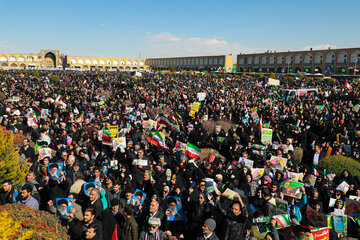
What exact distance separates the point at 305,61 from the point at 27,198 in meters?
78.2

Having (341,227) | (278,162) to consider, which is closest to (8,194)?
(341,227)

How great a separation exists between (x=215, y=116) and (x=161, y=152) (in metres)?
6.27

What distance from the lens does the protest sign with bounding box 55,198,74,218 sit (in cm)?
440

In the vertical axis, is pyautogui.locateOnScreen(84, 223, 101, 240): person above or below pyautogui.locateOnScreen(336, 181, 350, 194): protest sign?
above

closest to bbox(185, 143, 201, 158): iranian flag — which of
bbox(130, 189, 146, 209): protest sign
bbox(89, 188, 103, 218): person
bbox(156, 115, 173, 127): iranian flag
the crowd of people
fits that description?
the crowd of people

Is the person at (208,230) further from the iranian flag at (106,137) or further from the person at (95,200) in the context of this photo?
the iranian flag at (106,137)

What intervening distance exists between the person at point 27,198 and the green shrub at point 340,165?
7017mm

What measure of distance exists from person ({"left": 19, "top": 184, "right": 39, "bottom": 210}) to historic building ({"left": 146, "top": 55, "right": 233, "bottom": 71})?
7674 cm

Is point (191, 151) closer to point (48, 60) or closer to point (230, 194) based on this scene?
point (230, 194)

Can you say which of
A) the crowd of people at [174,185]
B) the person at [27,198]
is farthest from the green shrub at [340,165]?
the person at [27,198]

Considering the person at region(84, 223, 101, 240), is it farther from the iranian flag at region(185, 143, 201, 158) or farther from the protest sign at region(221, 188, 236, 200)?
the iranian flag at region(185, 143, 201, 158)

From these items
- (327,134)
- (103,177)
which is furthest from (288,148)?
(103,177)

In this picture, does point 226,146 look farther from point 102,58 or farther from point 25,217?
point 102,58

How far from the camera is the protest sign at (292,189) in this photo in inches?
212
